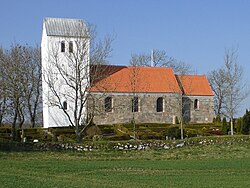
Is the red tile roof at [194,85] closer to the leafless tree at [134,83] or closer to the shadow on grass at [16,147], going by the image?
the leafless tree at [134,83]

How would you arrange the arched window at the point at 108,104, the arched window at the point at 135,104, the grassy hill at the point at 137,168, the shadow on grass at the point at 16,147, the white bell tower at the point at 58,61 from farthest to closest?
1. the arched window at the point at 135,104
2. the arched window at the point at 108,104
3. the white bell tower at the point at 58,61
4. the shadow on grass at the point at 16,147
5. the grassy hill at the point at 137,168

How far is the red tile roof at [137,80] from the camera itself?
48.3 meters

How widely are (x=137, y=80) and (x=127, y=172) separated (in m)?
35.3

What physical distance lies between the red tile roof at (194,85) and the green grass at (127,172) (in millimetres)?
29440

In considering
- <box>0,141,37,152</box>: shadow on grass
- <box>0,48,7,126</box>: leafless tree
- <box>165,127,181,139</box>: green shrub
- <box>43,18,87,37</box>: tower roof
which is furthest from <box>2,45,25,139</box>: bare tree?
<box>0,141,37,152</box>: shadow on grass

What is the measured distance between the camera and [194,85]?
53562mm

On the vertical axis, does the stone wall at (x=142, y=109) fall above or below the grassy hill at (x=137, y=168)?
above

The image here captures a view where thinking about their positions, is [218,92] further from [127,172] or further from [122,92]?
[127,172]

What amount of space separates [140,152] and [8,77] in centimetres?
2420

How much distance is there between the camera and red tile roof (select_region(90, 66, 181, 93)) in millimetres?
48344

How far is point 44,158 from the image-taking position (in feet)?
66.5

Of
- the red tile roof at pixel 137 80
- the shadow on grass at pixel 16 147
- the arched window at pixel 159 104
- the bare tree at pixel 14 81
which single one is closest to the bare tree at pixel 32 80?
the bare tree at pixel 14 81

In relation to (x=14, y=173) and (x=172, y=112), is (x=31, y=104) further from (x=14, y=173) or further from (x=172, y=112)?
(x=14, y=173)

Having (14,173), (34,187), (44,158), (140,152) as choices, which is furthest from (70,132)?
(34,187)
